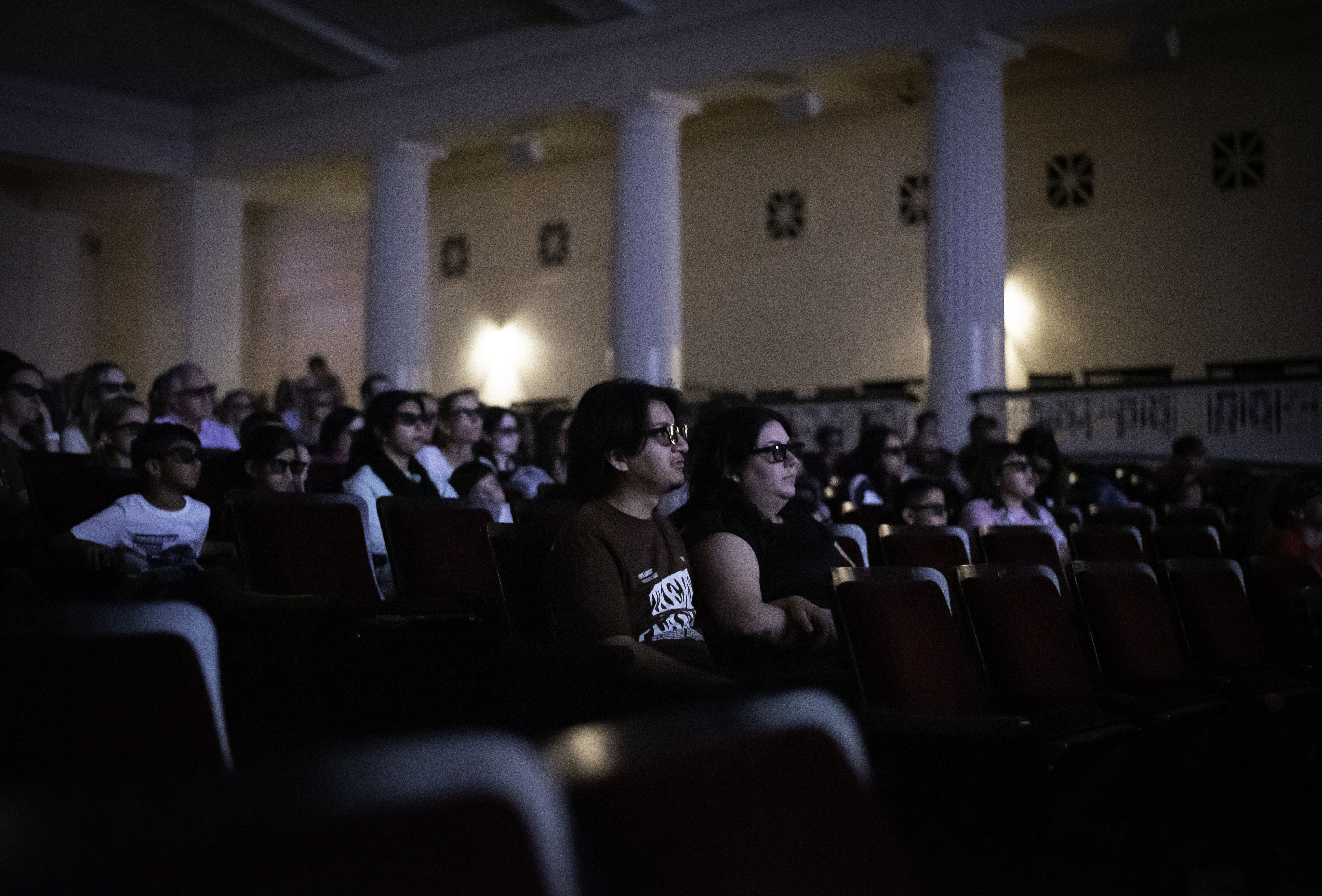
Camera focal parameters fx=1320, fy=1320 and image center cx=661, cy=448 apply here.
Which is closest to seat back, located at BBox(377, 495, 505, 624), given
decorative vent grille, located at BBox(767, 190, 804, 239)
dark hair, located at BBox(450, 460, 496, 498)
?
dark hair, located at BBox(450, 460, 496, 498)

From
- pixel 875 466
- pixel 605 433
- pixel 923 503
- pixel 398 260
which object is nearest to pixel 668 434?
pixel 605 433

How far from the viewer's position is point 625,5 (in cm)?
1388

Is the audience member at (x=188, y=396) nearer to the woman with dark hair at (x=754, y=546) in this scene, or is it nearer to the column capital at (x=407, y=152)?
the woman with dark hair at (x=754, y=546)

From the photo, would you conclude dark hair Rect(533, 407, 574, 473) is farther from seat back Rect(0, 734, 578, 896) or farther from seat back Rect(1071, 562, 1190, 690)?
seat back Rect(0, 734, 578, 896)

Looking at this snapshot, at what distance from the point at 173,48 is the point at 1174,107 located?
39.0 ft

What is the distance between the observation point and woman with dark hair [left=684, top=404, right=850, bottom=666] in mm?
2953

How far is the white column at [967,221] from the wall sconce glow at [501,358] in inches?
329

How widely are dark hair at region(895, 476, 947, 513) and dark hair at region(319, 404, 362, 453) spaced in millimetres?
2444

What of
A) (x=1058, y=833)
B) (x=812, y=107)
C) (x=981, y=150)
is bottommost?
(x=1058, y=833)

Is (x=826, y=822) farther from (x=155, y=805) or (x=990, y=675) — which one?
(x=990, y=675)

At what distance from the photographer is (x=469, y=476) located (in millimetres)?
5160

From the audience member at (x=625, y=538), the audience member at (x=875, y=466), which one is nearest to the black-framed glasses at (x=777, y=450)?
the audience member at (x=625, y=538)

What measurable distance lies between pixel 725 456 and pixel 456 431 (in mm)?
2879

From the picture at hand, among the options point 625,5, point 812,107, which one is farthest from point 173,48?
point 812,107
